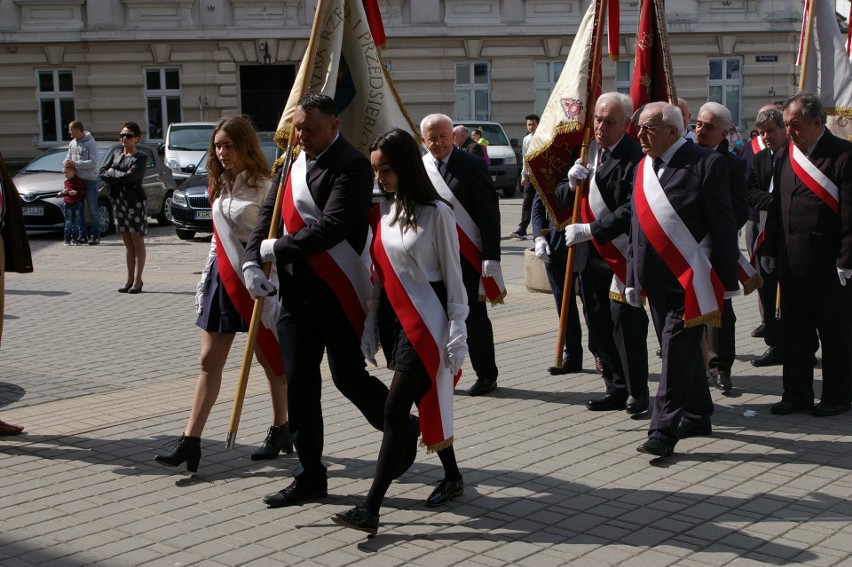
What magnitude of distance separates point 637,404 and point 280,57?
29.1 metres

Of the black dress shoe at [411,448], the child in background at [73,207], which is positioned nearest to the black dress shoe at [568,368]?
the black dress shoe at [411,448]

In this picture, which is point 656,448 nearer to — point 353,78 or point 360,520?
point 360,520

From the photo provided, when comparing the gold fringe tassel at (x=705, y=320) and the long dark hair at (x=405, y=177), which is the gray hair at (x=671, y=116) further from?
the long dark hair at (x=405, y=177)

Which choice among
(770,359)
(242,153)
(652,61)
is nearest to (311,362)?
(242,153)

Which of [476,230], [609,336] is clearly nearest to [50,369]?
[476,230]

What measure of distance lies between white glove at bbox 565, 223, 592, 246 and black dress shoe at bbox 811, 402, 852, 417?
69.3 inches

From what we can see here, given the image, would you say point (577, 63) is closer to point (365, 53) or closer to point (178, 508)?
point (365, 53)

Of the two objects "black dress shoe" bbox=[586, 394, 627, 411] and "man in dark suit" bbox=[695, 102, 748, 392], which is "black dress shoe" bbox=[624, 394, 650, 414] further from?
"man in dark suit" bbox=[695, 102, 748, 392]

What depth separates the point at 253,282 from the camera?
228 inches

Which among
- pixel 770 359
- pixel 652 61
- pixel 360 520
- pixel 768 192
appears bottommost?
pixel 770 359

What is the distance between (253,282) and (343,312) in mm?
466

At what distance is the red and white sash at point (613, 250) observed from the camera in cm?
745

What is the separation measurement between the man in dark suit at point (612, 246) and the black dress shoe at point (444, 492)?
2.05 metres

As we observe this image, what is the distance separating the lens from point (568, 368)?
882cm
